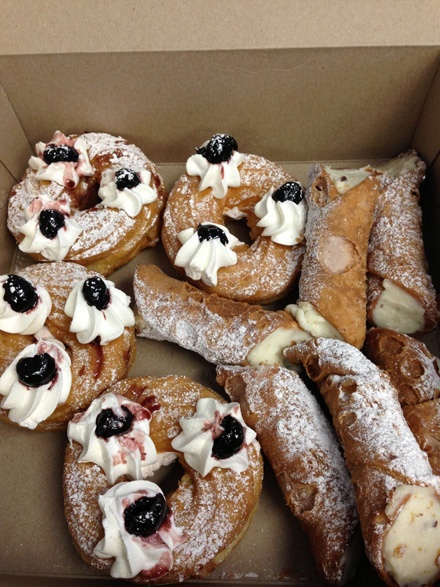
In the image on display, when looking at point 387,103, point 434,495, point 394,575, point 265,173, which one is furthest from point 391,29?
point 394,575

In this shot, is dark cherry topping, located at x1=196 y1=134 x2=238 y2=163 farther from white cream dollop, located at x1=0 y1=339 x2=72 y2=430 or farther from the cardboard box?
white cream dollop, located at x1=0 y1=339 x2=72 y2=430

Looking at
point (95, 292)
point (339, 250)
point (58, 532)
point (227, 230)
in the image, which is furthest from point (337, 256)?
point (58, 532)

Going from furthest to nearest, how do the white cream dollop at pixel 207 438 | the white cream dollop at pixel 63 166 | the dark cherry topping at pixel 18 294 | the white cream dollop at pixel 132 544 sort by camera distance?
the white cream dollop at pixel 63 166, the dark cherry topping at pixel 18 294, the white cream dollop at pixel 207 438, the white cream dollop at pixel 132 544

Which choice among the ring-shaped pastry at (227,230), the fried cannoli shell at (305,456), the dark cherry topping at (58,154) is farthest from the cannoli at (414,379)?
the dark cherry topping at (58,154)

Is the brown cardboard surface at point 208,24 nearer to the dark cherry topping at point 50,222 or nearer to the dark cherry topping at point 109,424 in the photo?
the dark cherry topping at point 50,222

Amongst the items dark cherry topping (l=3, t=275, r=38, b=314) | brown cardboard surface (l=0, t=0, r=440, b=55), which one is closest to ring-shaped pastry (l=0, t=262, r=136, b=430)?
dark cherry topping (l=3, t=275, r=38, b=314)
